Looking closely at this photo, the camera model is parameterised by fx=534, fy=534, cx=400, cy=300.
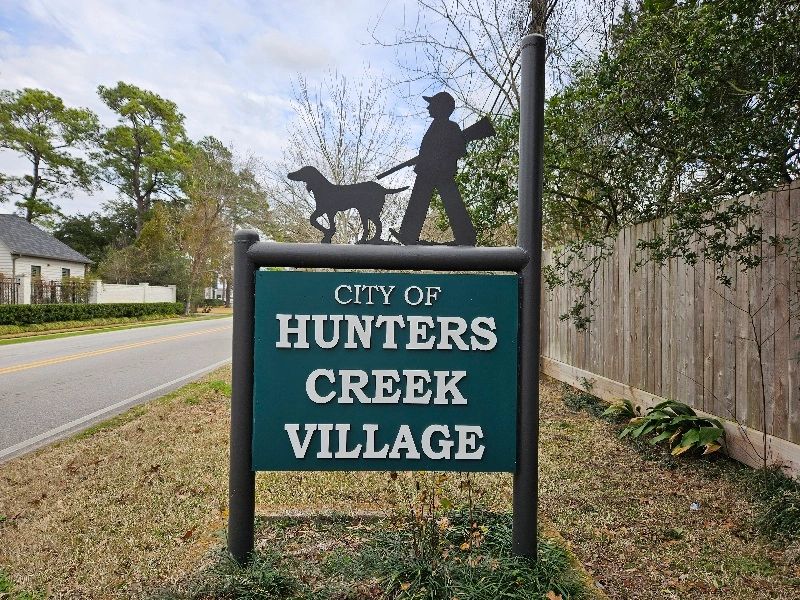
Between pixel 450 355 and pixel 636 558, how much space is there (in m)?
1.70

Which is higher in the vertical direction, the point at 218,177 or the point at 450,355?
the point at 218,177

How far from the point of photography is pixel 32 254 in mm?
31109

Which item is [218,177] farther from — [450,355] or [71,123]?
[450,355]

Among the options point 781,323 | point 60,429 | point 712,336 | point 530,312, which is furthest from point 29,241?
point 781,323

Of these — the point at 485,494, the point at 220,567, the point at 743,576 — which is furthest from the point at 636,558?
the point at 220,567

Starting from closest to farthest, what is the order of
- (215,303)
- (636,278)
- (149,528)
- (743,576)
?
(743,576), (149,528), (636,278), (215,303)

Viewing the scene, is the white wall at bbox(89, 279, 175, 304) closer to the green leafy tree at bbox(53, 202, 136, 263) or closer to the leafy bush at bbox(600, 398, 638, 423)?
the green leafy tree at bbox(53, 202, 136, 263)

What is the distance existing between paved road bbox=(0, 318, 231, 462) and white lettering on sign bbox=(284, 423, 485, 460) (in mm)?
4048

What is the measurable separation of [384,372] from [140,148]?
5014 cm

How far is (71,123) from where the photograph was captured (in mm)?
40875

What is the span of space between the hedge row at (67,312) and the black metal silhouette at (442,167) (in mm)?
20732

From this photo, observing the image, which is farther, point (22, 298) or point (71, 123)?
point (71, 123)

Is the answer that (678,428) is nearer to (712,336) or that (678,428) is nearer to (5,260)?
(712,336)

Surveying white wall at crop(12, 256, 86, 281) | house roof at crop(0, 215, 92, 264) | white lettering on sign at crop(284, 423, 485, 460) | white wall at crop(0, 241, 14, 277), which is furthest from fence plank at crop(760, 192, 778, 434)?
white wall at crop(0, 241, 14, 277)
